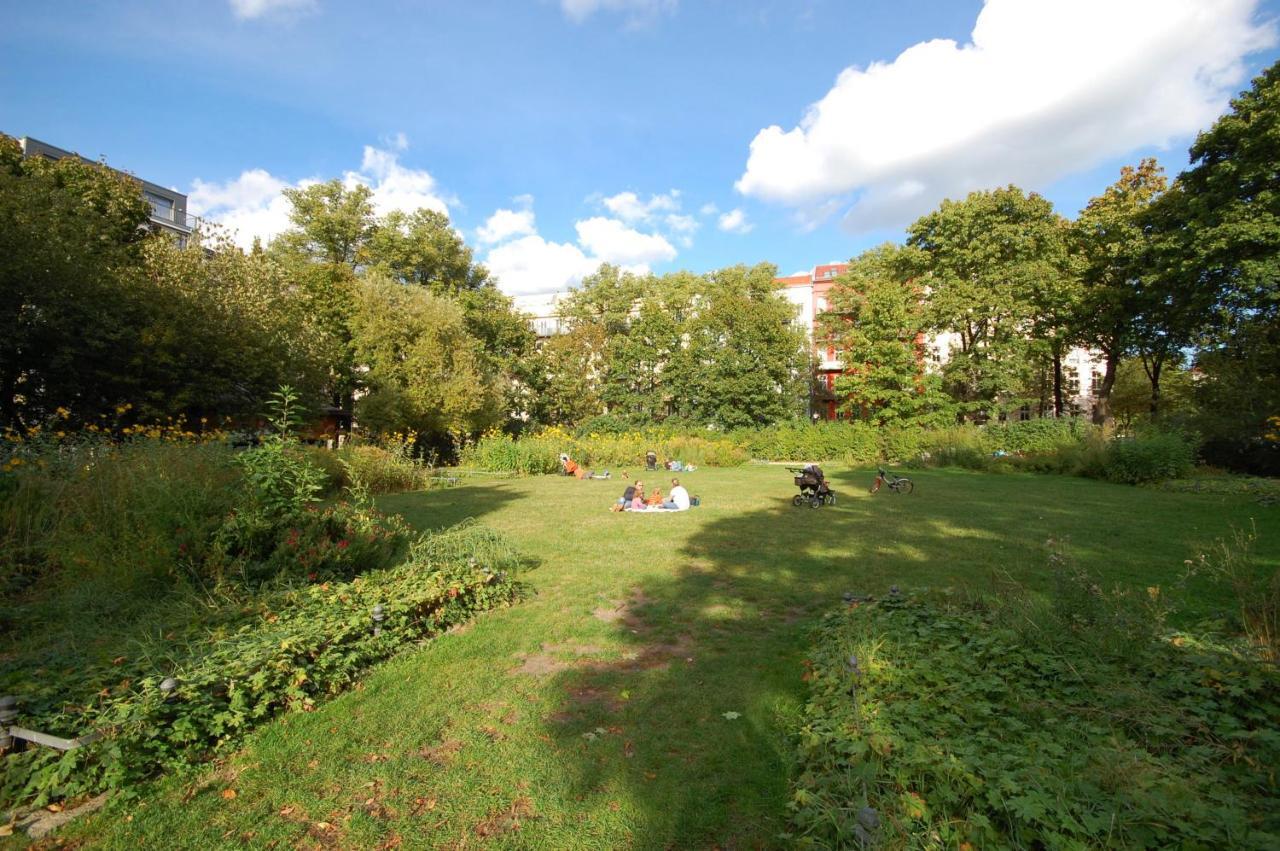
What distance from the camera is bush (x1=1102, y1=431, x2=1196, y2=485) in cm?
1805

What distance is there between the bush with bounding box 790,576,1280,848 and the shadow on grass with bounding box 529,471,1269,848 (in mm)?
386

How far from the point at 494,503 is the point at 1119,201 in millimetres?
30549

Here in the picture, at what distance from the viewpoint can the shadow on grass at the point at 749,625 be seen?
338 centimetres

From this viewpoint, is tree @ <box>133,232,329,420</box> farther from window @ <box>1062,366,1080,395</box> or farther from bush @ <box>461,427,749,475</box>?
window @ <box>1062,366,1080,395</box>

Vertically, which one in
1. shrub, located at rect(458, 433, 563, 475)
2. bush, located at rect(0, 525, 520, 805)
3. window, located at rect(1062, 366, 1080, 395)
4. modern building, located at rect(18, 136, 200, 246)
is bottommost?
bush, located at rect(0, 525, 520, 805)

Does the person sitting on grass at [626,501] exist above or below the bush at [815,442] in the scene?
below

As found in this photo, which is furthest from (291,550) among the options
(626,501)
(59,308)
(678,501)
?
(59,308)

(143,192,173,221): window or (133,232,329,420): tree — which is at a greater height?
(143,192,173,221): window

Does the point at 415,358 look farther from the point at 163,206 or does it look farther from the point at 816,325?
the point at 163,206

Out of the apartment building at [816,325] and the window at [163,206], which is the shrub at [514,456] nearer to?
the apartment building at [816,325]

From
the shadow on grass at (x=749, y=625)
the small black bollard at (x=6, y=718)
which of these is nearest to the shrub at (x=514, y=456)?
the shadow on grass at (x=749, y=625)

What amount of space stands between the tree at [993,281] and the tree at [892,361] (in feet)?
4.01

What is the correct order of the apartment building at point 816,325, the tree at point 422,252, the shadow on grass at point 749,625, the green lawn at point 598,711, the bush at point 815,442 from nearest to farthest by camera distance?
the green lawn at point 598,711
the shadow on grass at point 749,625
the bush at point 815,442
the tree at point 422,252
the apartment building at point 816,325

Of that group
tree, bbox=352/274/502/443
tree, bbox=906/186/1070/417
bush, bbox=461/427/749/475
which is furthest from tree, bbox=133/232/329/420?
tree, bbox=906/186/1070/417
